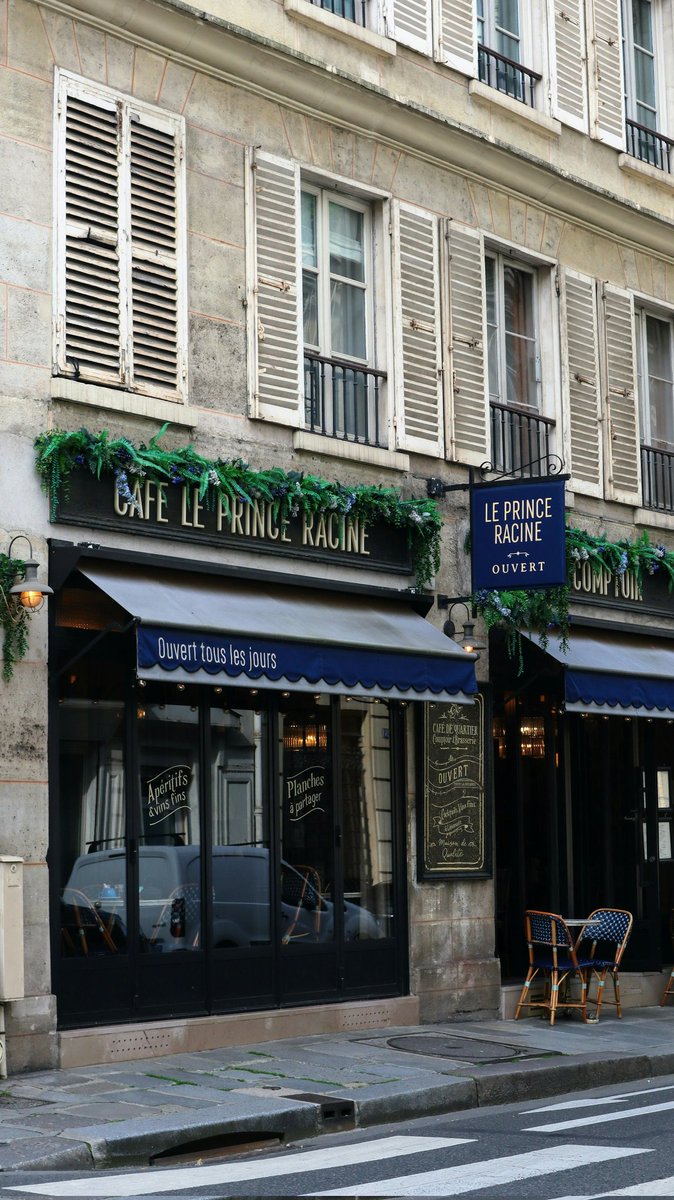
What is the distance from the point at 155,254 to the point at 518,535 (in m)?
3.68

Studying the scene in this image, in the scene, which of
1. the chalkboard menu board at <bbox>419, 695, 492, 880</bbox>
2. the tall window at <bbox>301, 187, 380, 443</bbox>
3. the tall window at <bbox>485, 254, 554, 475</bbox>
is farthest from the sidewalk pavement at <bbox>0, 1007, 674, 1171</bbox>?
the tall window at <bbox>485, 254, 554, 475</bbox>

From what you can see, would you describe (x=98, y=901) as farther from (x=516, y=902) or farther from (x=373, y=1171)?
(x=516, y=902)

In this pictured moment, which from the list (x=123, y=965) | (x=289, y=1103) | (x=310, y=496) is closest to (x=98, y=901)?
(x=123, y=965)

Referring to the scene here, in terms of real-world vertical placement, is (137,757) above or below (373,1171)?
above

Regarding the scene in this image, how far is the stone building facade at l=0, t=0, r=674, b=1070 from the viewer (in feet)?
36.6

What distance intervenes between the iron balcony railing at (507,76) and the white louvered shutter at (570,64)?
0.77 ft

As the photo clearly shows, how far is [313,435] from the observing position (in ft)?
42.9

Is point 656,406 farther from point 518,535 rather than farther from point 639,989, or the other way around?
point 639,989

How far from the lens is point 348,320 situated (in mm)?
13969

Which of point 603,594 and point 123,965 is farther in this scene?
point 603,594

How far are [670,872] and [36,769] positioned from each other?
8341mm

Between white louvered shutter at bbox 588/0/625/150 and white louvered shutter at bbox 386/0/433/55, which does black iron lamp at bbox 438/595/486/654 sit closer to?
white louvered shutter at bbox 386/0/433/55

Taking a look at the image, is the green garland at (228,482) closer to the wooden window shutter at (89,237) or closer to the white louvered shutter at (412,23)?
the wooden window shutter at (89,237)

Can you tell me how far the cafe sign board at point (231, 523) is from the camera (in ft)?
37.2
